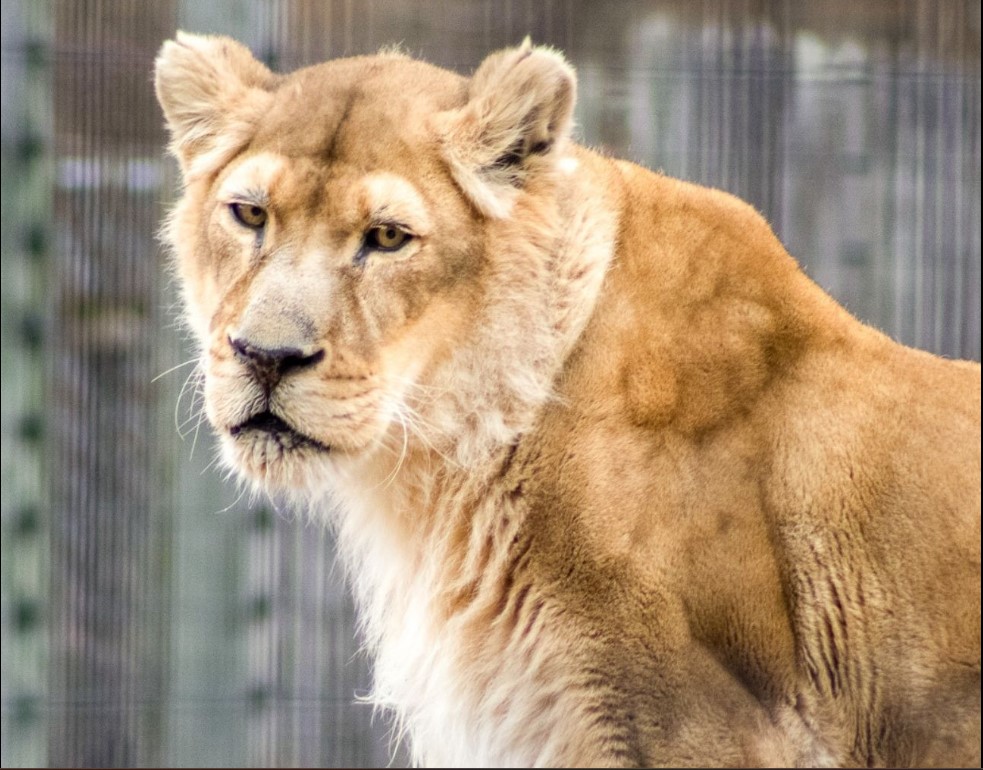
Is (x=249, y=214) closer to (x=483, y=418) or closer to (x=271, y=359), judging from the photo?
(x=271, y=359)

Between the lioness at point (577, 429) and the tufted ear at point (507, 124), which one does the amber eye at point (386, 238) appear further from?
the tufted ear at point (507, 124)

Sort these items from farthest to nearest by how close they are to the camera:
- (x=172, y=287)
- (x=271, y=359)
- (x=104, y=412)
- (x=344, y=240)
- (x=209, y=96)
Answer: (x=172, y=287) < (x=104, y=412) < (x=209, y=96) < (x=344, y=240) < (x=271, y=359)

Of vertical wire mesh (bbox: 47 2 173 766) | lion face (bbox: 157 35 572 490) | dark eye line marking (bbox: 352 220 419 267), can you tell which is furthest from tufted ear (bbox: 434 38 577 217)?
vertical wire mesh (bbox: 47 2 173 766)

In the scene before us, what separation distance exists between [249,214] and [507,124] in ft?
1.82

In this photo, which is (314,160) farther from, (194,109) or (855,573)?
(855,573)

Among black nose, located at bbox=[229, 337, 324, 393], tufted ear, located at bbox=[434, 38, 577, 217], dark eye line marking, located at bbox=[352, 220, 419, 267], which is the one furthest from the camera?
tufted ear, located at bbox=[434, 38, 577, 217]

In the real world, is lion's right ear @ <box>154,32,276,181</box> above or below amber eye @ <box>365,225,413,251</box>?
above

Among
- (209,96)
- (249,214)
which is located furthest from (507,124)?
(209,96)

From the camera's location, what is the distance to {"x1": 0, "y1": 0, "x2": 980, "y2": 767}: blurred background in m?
5.00

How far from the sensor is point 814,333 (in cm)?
275

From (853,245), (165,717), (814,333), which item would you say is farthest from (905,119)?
(165,717)

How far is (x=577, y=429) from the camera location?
2635mm

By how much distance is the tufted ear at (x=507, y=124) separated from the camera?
274 centimetres

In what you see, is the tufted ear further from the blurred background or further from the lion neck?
the blurred background
